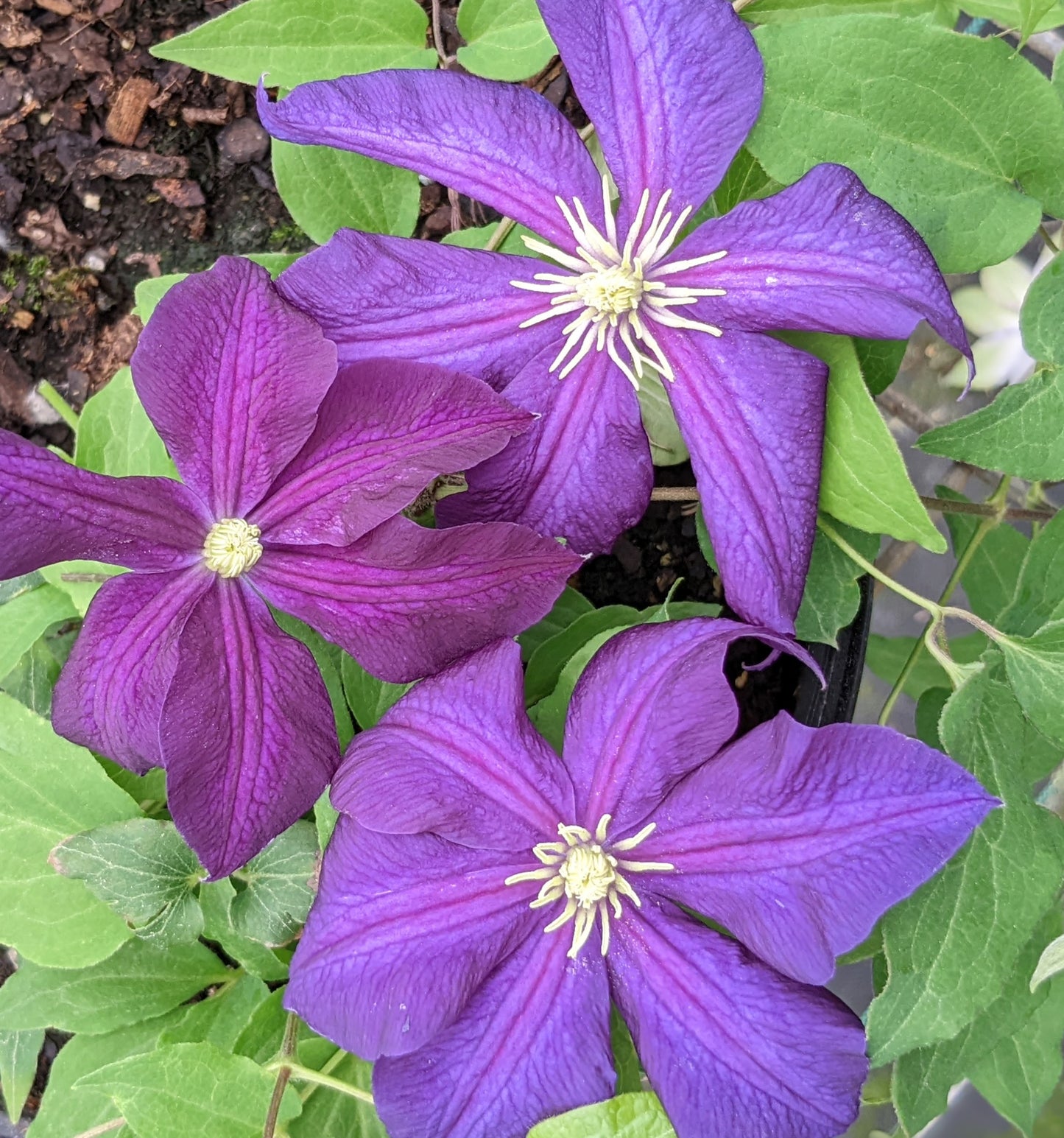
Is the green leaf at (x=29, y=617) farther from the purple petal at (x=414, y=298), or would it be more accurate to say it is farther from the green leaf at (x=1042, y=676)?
the green leaf at (x=1042, y=676)

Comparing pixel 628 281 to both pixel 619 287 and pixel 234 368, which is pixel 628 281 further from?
pixel 234 368

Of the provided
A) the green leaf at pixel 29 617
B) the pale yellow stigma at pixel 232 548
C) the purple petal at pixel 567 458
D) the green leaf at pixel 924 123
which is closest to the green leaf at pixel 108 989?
the green leaf at pixel 29 617

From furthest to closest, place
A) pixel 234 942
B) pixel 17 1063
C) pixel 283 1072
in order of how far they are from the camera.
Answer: pixel 17 1063, pixel 234 942, pixel 283 1072

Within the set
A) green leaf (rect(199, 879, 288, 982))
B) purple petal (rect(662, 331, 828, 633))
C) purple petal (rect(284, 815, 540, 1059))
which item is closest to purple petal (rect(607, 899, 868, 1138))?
purple petal (rect(284, 815, 540, 1059))

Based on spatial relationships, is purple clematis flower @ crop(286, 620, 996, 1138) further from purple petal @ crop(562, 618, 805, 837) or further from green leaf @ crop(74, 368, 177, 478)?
green leaf @ crop(74, 368, 177, 478)

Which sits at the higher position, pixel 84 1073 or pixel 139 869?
pixel 139 869

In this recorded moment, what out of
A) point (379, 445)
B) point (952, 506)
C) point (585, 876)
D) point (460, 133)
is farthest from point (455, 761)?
point (952, 506)

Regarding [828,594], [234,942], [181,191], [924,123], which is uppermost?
[924,123]

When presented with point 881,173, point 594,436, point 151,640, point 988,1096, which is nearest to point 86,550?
point 151,640
